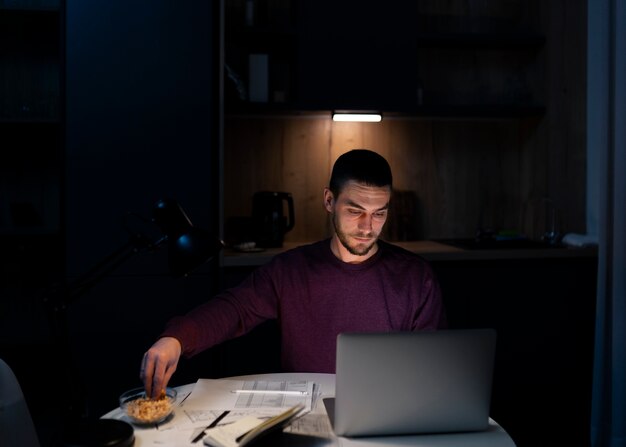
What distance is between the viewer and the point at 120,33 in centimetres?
284

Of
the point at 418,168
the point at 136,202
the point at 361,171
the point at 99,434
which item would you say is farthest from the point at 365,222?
the point at 418,168

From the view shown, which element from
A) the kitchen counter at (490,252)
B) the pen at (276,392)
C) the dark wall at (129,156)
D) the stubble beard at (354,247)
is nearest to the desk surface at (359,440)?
the pen at (276,392)

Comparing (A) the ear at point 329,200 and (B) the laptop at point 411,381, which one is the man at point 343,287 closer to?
(A) the ear at point 329,200

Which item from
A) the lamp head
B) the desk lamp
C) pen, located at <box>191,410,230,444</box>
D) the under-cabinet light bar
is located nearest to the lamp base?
the desk lamp

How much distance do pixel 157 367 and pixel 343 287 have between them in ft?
2.06

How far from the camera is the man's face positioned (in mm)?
1853

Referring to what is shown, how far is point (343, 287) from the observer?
1.94m

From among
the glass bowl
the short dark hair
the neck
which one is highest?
the short dark hair

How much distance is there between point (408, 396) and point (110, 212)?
6.22 feet

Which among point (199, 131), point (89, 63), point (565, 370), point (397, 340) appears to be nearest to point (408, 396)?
point (397, 340)

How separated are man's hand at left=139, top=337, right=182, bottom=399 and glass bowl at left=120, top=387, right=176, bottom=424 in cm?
2

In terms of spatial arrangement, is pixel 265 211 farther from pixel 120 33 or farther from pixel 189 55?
pixel 120 33

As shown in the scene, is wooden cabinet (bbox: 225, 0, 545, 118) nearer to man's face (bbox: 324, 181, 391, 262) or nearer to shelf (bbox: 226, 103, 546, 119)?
shelf (bbox: 226, 103, 546, 119)

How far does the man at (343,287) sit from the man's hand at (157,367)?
0.29m
